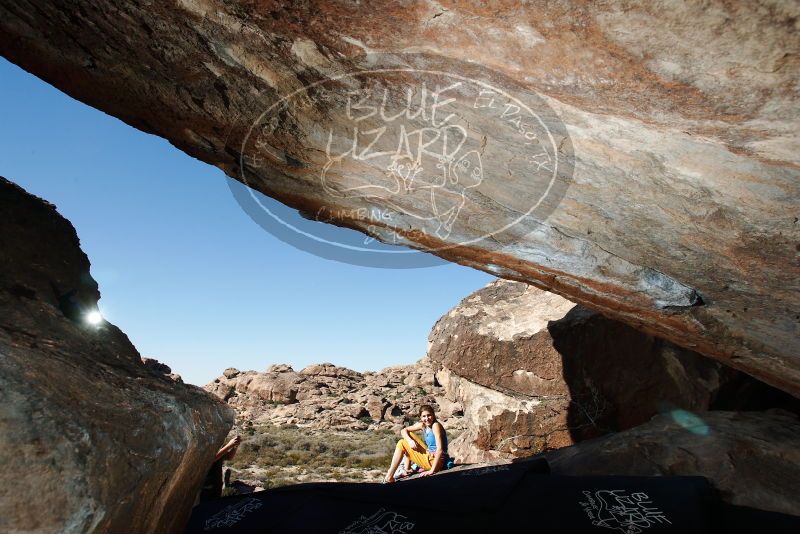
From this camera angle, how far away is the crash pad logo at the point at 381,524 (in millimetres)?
3477

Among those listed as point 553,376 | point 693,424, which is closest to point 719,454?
point 693,424

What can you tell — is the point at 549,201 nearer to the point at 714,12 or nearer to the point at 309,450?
the point at 714,12

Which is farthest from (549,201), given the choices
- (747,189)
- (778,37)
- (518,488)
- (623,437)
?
(623,437)

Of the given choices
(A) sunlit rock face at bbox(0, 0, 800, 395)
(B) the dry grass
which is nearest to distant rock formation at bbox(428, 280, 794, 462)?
(A) sunlit rock face at bbox(0, 0, 800, 395)

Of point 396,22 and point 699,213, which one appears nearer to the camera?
point 396,22

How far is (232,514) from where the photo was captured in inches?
162

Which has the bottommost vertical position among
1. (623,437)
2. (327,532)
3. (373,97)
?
(327,532)

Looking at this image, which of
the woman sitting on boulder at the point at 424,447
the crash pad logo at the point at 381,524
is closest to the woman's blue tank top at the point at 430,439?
the woman sitting on boulder at the point at 424,447

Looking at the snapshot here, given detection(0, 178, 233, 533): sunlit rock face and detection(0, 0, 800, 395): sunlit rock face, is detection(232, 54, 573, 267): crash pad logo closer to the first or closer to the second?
detection(0, 0, 800, 395): sunlit rock face

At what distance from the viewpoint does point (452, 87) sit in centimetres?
325

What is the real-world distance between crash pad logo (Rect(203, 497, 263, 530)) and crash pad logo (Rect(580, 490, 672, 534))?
8.95 ft

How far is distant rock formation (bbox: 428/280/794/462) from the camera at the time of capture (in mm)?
7488

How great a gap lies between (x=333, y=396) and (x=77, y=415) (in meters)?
32.9

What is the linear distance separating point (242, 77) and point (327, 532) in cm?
345
